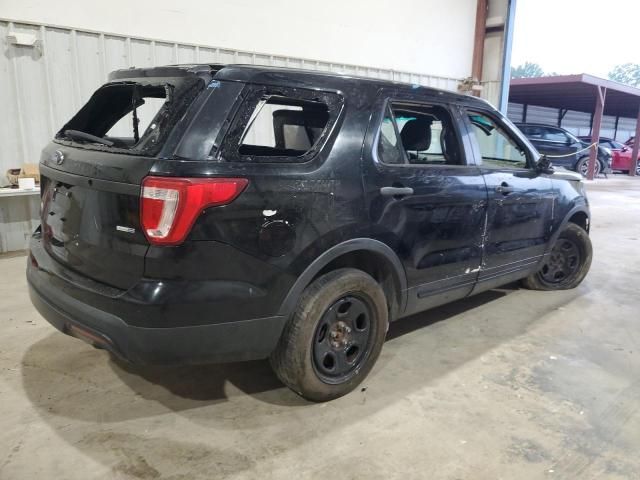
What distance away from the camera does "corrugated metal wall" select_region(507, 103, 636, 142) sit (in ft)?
75.4

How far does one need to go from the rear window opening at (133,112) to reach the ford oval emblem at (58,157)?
96 mm

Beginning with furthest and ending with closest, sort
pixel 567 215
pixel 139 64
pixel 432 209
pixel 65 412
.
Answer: pixel 139 64
pixel 567 215
pixel 432 209
pixel 65 412

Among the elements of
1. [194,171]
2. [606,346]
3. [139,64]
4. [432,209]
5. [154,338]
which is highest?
[139,64]

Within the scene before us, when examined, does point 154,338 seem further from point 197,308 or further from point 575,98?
point 575,98

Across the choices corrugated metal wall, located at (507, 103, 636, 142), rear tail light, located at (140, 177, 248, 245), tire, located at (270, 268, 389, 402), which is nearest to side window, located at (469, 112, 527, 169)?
tire, located at (270, 268, 389, 402)

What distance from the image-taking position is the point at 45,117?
5566 mm

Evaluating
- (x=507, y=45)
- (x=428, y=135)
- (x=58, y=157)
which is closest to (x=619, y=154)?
(x=507, y=45)

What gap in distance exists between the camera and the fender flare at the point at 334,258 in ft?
7.91

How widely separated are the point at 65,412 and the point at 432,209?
2.32 m

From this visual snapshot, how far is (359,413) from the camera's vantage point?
262 centimetres

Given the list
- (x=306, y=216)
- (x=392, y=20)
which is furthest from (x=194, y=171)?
(x=392, y=20)

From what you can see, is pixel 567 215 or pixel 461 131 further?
pixel 567 215

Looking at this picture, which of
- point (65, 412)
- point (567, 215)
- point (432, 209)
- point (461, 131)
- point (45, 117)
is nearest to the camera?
point (65, 412)

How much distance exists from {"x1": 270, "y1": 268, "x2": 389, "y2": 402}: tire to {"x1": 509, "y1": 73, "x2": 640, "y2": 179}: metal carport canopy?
48.0 feet
